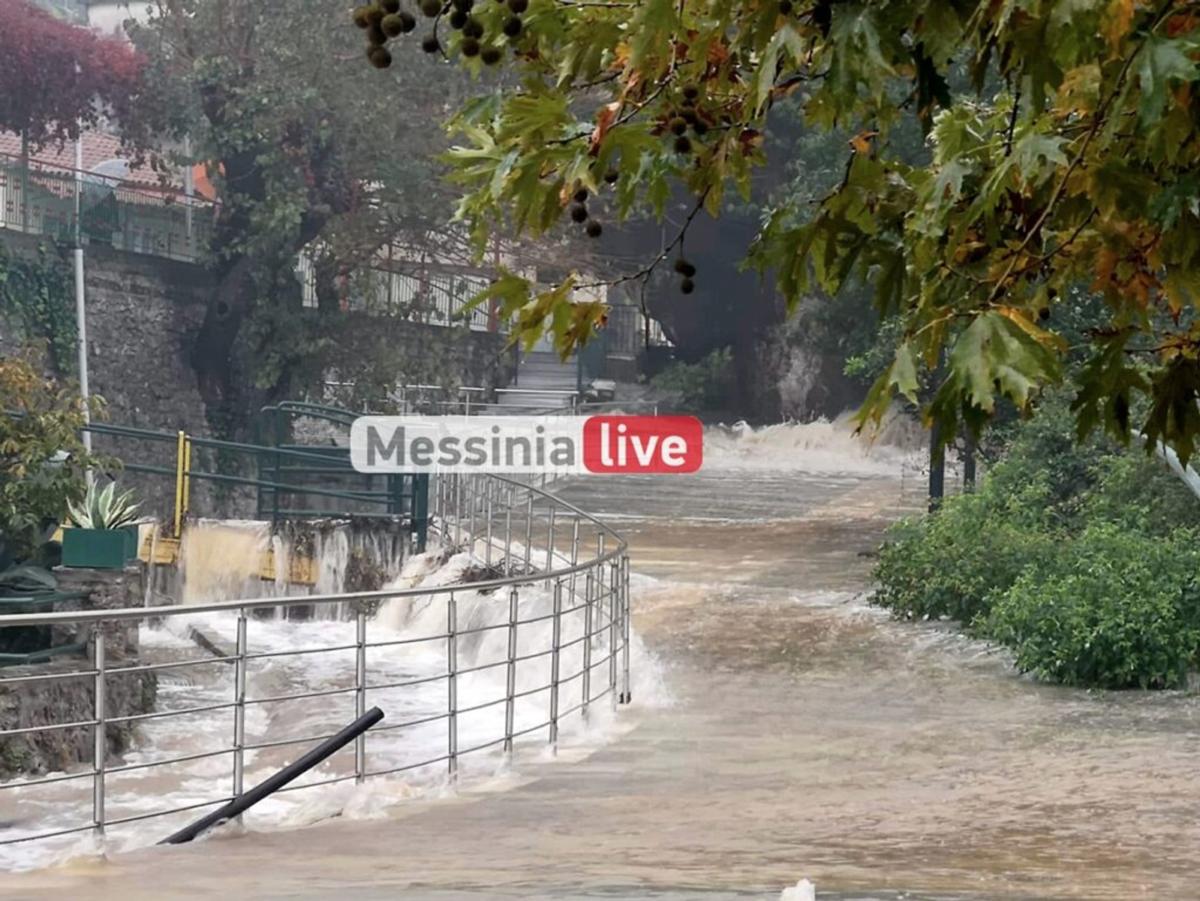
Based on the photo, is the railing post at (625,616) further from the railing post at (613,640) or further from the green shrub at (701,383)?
the green shrub at (701,383)

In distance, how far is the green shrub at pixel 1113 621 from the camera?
12.5 meters

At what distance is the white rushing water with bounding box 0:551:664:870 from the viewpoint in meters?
9.61

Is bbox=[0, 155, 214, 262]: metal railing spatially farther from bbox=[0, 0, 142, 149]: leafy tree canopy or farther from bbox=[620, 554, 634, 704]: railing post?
bbox=[620, 554, 634, 704]: railing post

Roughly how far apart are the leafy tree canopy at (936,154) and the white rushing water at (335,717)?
3.30 metres

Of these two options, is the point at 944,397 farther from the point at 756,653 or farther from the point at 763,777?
the point at 756,653

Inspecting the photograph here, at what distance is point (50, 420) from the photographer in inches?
600

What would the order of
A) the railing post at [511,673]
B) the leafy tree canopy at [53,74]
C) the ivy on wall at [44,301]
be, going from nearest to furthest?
the railing post at [511,673] → the ivy on wall at [44,301] → the leafy tree canopy at [53,74]

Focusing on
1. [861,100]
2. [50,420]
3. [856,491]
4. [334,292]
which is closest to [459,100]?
[334,292]

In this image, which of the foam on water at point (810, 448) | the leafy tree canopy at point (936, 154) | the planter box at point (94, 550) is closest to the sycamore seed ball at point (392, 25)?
the leafy tree canopy at point (936, 154)

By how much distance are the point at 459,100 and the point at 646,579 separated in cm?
1596

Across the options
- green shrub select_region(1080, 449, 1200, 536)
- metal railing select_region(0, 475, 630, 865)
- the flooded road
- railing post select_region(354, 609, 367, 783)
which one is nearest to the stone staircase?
metal railing select_region(0, 475, 630, 865)

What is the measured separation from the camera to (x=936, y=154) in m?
5.24

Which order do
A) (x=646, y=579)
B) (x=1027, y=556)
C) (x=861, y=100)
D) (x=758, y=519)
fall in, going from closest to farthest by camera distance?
(x=861, y=100), (x=1027, y=556), (x=646, y=579), (x=758, y=519)

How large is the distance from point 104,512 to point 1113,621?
6914mm
